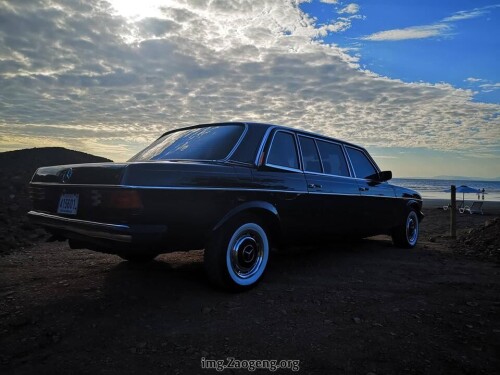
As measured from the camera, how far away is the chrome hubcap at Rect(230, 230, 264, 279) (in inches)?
131

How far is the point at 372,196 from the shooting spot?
5445 mm

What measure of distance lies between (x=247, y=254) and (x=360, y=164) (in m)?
2.82

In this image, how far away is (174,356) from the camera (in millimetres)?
2223

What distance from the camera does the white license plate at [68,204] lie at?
3161 mm

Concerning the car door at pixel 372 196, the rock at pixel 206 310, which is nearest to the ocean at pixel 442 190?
the car door at pixel 372 196

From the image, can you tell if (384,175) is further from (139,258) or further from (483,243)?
(139,258)

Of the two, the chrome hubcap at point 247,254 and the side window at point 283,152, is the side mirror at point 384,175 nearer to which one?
the side window at point 283,152

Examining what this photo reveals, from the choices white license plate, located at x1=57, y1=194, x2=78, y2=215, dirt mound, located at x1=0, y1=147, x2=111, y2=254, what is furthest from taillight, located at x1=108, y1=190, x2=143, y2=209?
dirt mound, located at x1=0, y1=147, x2=111, y2=254

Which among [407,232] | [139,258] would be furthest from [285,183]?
[407,232]

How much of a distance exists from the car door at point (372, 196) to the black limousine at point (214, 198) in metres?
0.33

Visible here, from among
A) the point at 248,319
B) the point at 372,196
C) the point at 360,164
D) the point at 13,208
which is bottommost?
the point at 248,319

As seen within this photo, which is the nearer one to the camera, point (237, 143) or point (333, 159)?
point (237, 143)

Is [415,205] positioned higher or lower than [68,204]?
lower

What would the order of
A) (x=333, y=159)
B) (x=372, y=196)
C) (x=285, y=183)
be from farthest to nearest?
(x=372, y=196), (x=333, y=159), (x=285, y=183)
